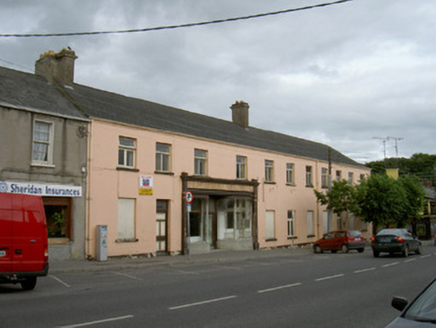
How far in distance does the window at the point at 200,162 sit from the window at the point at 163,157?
227cm

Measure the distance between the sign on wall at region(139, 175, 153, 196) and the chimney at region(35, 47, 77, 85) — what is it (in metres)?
6.28

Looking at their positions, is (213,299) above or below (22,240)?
below

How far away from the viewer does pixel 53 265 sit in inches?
738

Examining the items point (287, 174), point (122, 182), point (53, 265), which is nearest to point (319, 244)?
point (287, 174)

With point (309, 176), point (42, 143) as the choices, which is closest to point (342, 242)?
point (309, 176)

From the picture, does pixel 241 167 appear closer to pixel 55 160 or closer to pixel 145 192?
pixel 145 192

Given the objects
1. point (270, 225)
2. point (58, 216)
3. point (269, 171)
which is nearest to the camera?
point (58, 216)

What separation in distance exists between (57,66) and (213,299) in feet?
58.8

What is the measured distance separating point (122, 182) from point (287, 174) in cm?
1612

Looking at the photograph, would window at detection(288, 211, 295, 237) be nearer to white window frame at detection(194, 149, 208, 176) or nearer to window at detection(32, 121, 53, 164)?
white window frame at detection(194, 149, 208, 176)

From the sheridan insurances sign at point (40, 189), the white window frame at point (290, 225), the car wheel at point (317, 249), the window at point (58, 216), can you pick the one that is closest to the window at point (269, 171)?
the white window frame at point (290, 225)

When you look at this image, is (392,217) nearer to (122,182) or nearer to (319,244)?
(319,244)

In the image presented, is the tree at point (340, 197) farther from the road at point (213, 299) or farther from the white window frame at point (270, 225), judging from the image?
the road at point (213, 299)

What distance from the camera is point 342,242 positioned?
3008cm
